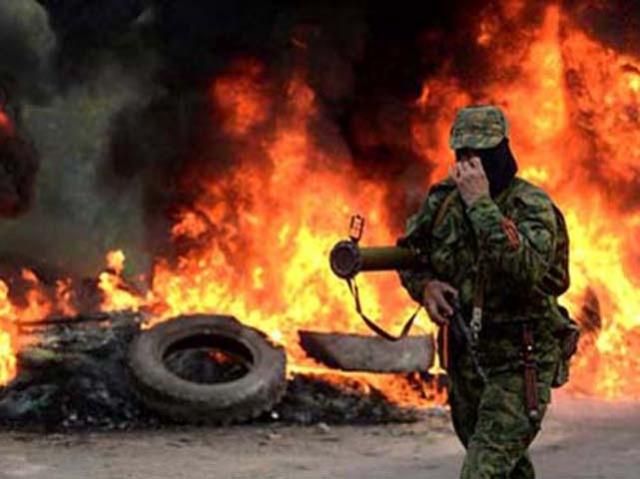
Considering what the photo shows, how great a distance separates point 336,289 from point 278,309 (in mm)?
791

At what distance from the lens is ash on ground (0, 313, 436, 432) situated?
37.6ft

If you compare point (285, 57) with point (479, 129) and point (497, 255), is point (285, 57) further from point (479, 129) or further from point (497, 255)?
point (497, 255)

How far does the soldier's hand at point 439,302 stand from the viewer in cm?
498

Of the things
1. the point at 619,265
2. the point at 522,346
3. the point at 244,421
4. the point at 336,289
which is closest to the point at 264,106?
the point at 336,289

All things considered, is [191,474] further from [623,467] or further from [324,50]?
[324,50]

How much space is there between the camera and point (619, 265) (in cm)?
1538

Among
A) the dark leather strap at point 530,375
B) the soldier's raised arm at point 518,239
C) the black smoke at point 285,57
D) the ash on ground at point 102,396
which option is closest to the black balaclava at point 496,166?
the soldier's raised arm at point 518,239

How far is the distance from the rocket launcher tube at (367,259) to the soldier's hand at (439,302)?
0.21 metres

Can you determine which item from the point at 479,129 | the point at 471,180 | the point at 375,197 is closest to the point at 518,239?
the point at 471,180

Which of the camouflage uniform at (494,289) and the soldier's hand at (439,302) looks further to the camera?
the soldier's hand at (439,302)

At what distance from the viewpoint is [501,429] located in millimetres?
4898

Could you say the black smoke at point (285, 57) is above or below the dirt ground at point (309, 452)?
above

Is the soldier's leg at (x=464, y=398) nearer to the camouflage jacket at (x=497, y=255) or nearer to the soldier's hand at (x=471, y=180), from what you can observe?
the camouflage jacket at (x=497, y=255)

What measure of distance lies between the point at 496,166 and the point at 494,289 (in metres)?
0.50
